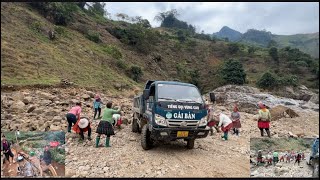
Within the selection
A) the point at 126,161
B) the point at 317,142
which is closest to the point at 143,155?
the point at 126,161

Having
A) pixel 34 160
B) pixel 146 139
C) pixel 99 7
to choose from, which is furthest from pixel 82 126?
pixel 99 7

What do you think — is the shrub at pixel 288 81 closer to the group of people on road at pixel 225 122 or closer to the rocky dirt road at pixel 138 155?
the rocky dirt road at pixel 138 155

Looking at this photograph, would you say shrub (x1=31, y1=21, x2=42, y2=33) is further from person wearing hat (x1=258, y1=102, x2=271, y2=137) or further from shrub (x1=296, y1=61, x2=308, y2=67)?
shrub (x1=296, y1=61, x2=308, y2=67)

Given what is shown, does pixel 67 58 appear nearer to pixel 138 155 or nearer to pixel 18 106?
pixel 18 106

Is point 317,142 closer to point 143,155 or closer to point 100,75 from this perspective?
point 143,155

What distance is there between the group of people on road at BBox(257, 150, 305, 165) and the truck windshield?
2.63m

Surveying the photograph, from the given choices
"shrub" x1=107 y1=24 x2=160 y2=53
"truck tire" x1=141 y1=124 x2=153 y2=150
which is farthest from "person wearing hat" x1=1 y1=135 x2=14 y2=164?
"shrub" x1=107 y1=24 x2=160 y2=53

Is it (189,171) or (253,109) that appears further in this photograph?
(253,109)

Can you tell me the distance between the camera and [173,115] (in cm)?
838

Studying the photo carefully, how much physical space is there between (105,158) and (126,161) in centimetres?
62

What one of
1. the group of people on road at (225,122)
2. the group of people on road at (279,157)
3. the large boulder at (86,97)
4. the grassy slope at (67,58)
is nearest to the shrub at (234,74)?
the grassy slope at (67,58)

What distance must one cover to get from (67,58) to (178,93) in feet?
69.5

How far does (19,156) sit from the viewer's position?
652 cm

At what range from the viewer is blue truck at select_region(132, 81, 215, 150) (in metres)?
8.35
